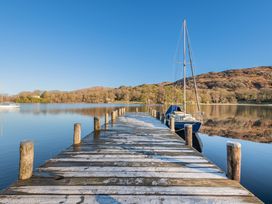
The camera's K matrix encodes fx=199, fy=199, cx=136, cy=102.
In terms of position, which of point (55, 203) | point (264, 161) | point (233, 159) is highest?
point (233, 159)

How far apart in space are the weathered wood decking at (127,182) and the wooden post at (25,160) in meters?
0.19

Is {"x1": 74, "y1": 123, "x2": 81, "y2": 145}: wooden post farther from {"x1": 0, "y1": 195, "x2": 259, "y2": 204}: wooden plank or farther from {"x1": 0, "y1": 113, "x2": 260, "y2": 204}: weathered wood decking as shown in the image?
{"x1": 0, "y1": 195, "x2": 259, "y2": 204}: wooden plank

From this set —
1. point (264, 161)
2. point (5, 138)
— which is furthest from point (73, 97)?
point (264, 161)

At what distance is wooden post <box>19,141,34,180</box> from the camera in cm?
478

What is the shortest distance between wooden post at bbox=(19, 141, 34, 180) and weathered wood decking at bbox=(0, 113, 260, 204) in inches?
7.4

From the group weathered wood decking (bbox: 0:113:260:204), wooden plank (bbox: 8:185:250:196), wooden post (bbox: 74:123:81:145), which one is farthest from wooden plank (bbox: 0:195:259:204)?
wooden post (bbox: 74:123:81:145)

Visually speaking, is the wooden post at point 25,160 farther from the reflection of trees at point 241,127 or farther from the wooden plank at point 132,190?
the reflection of trees at point 241,127

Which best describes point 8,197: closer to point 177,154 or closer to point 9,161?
point 177,154

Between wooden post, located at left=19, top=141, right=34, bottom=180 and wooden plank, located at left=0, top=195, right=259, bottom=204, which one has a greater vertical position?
wooden post, located at left=19, top=141, right=34, bottom=180

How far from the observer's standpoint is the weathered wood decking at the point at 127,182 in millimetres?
3881

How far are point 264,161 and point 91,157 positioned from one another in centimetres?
1104

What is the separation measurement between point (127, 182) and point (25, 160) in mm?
2566

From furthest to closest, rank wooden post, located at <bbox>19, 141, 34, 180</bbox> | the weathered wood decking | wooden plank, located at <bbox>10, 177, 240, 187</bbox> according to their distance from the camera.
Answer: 1. wooden post, located at <bbox>19, 141, 34, 180</bbox>
2. wooden plank, located at <bbox>10, 177, 240, 187</bbox>
3. the weathered wood decking

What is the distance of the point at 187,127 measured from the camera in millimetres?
8984
